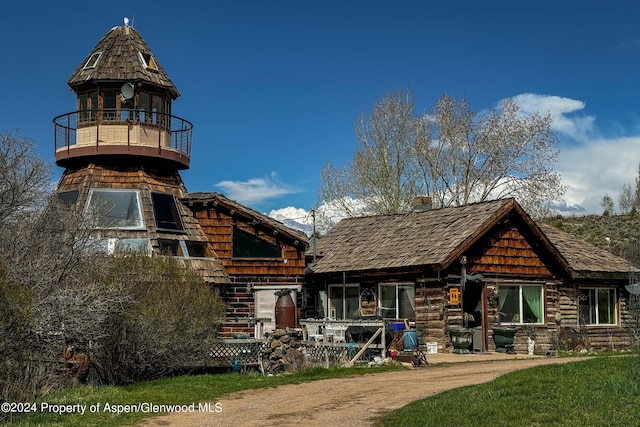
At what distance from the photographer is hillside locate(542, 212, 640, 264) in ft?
202

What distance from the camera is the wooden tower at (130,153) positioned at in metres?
29.3

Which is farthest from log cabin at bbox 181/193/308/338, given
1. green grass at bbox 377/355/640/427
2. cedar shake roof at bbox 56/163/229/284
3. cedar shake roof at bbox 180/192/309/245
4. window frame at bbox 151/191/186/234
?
green grass at bbox 377/355/640/427

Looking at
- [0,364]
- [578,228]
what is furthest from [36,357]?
[578,228]

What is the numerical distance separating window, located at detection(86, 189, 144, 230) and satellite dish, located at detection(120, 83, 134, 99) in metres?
3.39

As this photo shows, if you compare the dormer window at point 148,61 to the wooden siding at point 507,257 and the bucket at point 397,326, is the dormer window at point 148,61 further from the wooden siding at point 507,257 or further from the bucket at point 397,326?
the wooden siding at point 507,257

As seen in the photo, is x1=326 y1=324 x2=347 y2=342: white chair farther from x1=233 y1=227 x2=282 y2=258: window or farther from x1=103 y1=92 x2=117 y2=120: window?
x1=103 y1=92 x2=117 y2=120: window

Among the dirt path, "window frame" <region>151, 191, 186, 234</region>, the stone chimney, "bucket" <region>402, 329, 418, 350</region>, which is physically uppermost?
the stone chimney

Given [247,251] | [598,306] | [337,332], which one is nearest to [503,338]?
[337,332]

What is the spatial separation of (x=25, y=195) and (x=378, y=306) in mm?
12839

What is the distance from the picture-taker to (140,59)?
102 ft

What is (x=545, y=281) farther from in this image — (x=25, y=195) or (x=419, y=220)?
(x=25, y=195)

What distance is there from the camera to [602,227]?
226 feet

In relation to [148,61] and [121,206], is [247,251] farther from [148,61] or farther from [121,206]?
[148,61]

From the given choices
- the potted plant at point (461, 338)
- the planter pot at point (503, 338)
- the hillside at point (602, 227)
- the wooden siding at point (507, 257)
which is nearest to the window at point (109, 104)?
the wooden siding at point (507, 257)
